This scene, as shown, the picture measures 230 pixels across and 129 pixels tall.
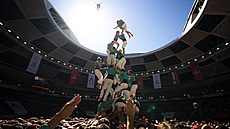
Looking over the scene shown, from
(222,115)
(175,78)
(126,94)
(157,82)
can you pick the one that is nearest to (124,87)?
(126,94)

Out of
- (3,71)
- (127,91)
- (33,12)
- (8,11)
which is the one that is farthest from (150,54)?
(3,71)

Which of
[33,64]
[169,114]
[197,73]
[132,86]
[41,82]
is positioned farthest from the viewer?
[169,114]

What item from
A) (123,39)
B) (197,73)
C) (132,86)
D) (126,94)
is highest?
(123,39)

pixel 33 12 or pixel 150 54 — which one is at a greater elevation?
pixel 33 12

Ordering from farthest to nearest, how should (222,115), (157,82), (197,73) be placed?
(157,82)
(222,115)
(197,73)

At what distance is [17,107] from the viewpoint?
627 inches

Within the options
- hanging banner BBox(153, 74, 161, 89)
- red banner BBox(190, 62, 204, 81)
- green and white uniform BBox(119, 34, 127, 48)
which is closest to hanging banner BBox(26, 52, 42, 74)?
green and white uniform BBox(119, 34, 127, 48)

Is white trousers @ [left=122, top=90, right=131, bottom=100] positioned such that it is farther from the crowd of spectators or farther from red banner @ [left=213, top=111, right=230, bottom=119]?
red banner @ [left=213, top=111, right=230, bottom=119]

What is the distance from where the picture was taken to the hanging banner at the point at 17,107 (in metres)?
15.4

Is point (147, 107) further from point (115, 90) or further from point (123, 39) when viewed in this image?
point (123, 39)

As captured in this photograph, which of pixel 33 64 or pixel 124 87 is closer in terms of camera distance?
pixel 124 87

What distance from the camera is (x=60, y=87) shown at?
23391 millimetres

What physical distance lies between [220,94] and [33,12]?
3033 centimetres

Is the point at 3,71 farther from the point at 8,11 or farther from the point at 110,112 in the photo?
the point at 110,112
